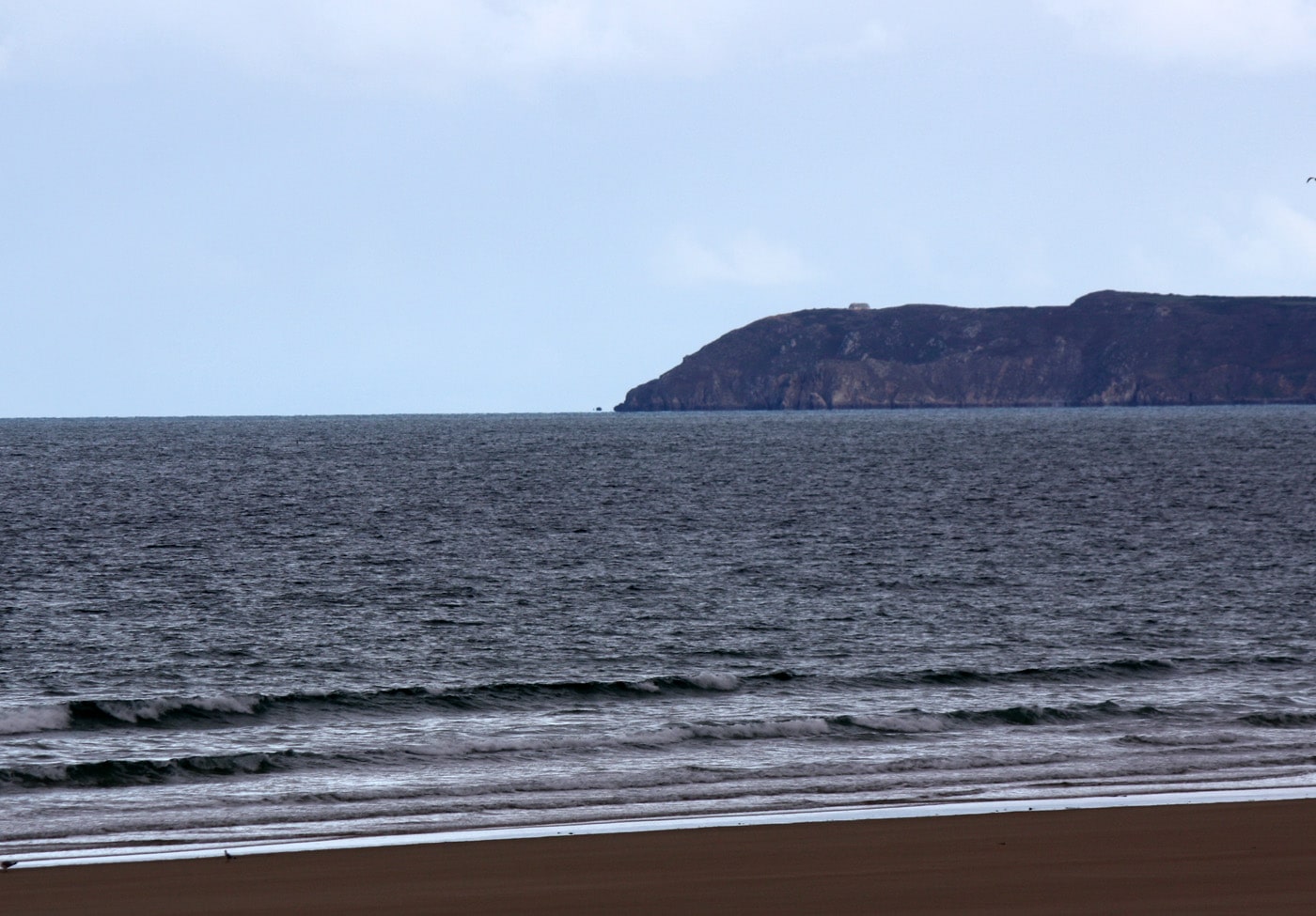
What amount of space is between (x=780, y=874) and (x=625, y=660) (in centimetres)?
1428

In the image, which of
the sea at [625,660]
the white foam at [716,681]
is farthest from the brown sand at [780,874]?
the white foam at [716,681]

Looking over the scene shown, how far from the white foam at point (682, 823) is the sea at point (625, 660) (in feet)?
1.26

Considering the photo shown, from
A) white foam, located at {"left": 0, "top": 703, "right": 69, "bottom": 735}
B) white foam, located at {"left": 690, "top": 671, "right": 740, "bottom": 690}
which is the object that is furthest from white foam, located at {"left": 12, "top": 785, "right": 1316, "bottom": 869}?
white foam, located at {"left": 690, "top": 671, "right": 740, "bottom": 690}

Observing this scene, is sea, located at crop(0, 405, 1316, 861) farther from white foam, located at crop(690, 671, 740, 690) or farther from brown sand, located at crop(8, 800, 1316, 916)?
brown sand, located at crop(8, 800, 1316, 916)

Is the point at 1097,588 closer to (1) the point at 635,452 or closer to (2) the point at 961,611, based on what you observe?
(2) the point at 961,611

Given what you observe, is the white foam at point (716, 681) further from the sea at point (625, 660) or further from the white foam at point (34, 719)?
the white foam at point (34, 719)

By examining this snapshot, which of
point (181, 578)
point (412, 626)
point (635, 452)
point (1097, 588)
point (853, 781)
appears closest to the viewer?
A: point (853, 781)

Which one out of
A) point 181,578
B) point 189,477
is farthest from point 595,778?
point 189,477

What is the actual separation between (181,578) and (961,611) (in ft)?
66.6

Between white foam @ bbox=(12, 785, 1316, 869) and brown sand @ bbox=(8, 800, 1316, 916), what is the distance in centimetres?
33

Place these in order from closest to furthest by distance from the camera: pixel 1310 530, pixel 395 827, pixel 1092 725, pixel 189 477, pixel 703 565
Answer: pixel 395 827 → pixel 1092 725 → pixel 703 565 → pixel 1310 530 → pixel 189 477

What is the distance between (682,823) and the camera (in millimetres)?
13500

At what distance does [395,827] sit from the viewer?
13812mm

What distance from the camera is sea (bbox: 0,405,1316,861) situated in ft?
51.9
